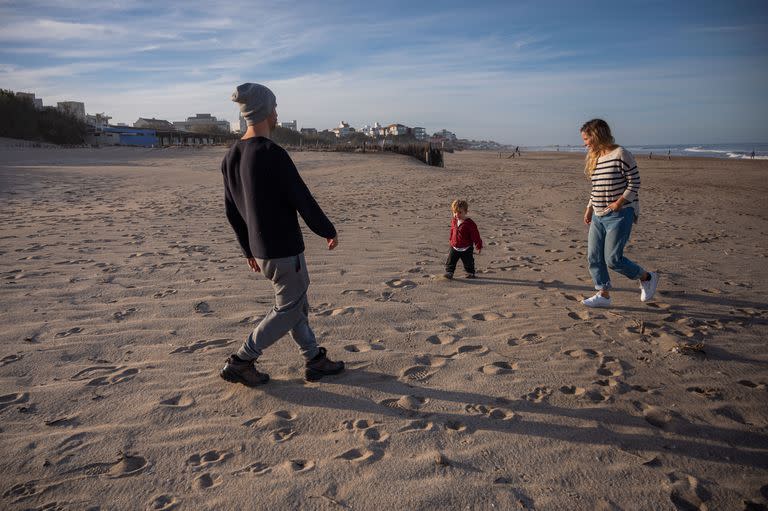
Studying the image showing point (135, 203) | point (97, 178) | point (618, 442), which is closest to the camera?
point (618, 442)

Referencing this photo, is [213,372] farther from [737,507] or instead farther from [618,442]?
[737,507]

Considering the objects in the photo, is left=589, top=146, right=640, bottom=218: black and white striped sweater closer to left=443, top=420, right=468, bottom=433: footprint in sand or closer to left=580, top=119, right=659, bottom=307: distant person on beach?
left=580, top=119, right=659, bottom=307: distant person on beach

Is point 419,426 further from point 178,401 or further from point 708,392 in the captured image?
point 708,392

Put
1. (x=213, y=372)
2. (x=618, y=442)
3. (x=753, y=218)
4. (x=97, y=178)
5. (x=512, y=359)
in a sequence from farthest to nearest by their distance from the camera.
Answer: (x=97, y=178)
(x=753, y=218)
(x=512, y=359)
(x=213, y=372)
(x=618, y=442)

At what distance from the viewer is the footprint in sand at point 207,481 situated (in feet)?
7.61

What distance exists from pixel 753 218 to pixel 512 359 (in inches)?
446

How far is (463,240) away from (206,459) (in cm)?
409

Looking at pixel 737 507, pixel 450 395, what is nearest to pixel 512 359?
pixel 450 395

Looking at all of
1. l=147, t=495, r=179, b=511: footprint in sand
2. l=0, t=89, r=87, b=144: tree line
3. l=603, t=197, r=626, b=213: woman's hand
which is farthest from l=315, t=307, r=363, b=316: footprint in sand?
l=0, t=89, r=87, b=144: tree line

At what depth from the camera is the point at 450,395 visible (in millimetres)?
3172

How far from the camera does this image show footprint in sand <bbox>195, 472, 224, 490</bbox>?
232cm

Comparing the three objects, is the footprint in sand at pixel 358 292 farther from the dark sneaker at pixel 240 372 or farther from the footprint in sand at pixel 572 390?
the footprint in sand at pixel 572 390

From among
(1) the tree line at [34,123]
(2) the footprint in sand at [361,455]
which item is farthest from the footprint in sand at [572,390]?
(1) the tree line at [34,123]

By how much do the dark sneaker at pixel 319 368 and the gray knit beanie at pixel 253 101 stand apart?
175cm
